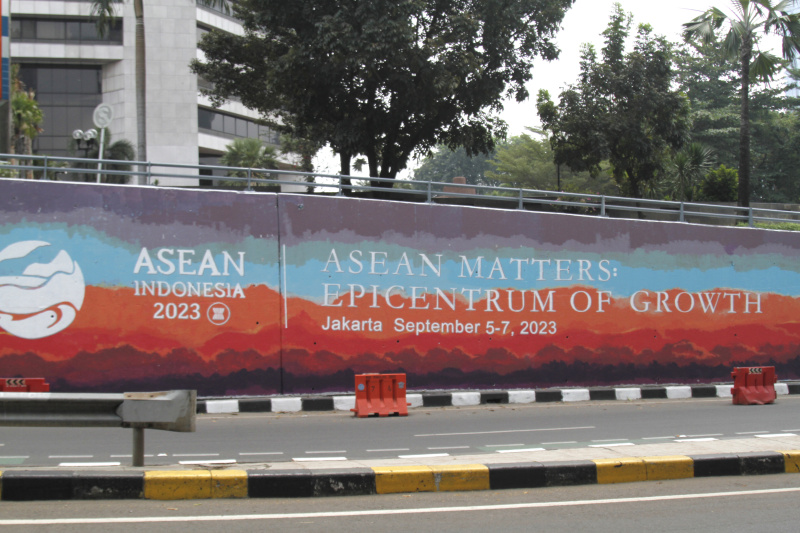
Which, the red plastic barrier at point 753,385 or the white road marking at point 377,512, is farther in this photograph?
the red plastic barrier at point 753,385

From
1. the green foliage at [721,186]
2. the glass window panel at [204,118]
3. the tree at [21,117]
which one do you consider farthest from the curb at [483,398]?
the glass window panel at [204,118]

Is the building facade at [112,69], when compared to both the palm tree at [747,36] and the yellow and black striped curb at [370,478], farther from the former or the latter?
the yellow and black striped curb at [370,478]

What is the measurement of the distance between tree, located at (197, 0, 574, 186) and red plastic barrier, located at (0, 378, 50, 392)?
11.7 meters

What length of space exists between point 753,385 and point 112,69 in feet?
124

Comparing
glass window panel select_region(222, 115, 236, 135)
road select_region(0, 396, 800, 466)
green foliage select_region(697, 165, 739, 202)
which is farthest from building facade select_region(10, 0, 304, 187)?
road select_region(0, 396, 800, 466)

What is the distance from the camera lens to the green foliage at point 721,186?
3155 cm

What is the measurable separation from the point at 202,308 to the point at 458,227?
5.33 m

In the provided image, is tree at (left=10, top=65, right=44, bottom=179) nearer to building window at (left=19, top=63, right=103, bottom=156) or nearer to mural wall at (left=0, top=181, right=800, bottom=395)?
building window at (left=19, top=63, right=103, bottom=156)

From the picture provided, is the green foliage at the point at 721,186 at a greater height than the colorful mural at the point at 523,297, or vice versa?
the green foliage at the point at 721,186

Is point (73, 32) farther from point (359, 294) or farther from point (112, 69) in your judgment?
point (359, 294)

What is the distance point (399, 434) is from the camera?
10578 millimetres

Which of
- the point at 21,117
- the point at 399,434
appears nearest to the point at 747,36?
the point at 399,434

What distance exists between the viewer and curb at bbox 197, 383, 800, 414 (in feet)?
43.7

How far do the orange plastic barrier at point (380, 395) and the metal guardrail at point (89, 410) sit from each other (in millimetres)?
6037
